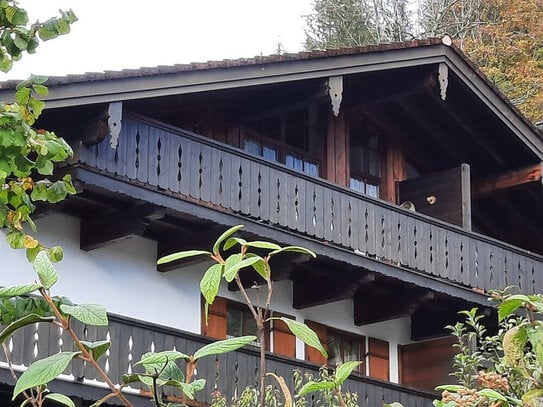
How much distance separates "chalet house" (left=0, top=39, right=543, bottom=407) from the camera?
12492 mm

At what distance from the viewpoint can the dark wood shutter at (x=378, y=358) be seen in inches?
650

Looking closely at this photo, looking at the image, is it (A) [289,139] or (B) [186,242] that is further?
(A) [289,139]

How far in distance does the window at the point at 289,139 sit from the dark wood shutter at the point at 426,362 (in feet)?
9.14

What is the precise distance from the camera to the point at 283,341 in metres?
15.1

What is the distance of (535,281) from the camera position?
17.3 metres

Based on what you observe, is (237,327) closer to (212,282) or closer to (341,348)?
(341,348)

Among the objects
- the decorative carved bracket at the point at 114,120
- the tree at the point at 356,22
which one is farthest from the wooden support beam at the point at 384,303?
the tree at the point at 356,22

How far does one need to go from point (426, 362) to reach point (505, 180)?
3303 millimetres

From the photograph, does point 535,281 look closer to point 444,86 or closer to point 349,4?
point 444,86

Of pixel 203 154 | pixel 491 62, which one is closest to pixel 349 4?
pixel 491 62

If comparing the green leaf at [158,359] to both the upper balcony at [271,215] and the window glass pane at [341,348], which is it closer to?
the upper balcony at [271,215]

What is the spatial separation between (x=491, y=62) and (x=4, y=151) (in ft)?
111

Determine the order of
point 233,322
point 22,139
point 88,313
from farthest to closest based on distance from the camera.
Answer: point 233,322, point 22,139, point 88,313

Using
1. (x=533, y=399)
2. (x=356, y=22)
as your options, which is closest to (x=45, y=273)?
(x=533, y=399)
